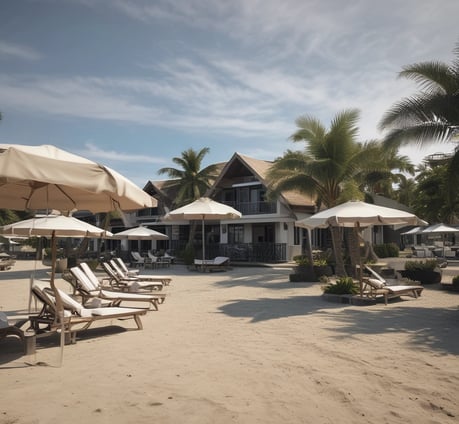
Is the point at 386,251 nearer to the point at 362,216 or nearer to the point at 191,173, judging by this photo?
the point at 191,173

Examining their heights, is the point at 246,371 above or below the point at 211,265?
below

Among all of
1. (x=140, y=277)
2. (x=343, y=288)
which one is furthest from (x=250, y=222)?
(x=343, y=288)

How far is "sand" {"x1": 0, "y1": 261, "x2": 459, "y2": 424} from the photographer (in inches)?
153

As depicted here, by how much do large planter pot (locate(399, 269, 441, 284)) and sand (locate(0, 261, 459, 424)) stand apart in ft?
20.0

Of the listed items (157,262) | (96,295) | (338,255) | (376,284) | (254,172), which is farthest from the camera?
(254,172)

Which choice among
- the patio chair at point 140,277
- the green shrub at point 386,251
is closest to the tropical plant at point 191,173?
the green shrub at point 386,251

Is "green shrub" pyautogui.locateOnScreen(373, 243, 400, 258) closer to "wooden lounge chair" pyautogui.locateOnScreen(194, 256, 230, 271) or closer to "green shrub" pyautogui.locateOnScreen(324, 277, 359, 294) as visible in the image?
"wooden lounge chair" pyautogui.locateOnScreen(194, 256, 230, 271)

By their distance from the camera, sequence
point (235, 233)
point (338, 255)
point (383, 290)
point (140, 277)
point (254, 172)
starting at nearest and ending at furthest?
point (383, 290)
point (140, 277)
point (338, 255)
point (254, 172)
point (235, 233)

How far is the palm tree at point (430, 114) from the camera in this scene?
10930 mm

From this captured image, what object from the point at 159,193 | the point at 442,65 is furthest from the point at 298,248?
the point at 442,65

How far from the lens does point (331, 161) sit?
59.3 feet

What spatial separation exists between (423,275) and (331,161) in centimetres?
580

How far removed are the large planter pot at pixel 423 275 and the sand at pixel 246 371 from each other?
610cm

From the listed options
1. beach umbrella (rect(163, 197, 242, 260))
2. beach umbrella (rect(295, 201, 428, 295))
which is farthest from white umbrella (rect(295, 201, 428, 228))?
beach umbrella (rect(163, 197, 242, 260))
